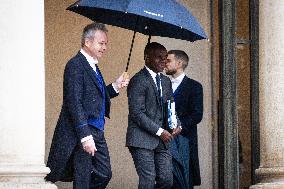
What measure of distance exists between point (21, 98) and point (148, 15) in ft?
4.88

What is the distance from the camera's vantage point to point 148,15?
12727 mm

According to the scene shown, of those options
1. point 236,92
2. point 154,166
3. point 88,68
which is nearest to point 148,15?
point 88,68

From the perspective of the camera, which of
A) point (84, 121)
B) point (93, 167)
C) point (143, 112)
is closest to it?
point (84, 121)

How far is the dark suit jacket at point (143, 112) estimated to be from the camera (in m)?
13.4

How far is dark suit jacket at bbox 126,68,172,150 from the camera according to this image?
1338 centimetres

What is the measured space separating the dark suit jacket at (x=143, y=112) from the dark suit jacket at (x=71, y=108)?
736 mm

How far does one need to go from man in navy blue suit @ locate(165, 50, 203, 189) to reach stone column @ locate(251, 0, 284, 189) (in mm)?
765

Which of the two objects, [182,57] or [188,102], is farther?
[182,57]

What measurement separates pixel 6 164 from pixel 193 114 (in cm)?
301

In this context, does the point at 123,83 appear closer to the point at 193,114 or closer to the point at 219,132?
→ the point at 193,114

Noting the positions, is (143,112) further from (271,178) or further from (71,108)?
(271,178)

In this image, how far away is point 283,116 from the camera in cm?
1416

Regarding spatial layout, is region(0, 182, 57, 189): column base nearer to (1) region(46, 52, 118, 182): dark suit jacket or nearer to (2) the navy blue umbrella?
(1) region(46, 52, 118, 182): dark suit jacket

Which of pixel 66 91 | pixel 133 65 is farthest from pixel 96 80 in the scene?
pixel 133 65
